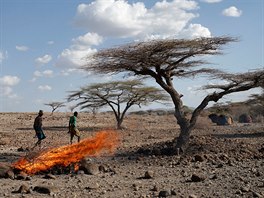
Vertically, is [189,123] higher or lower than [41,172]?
higher

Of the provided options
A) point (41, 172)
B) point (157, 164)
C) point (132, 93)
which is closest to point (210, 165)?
point (157, 164)

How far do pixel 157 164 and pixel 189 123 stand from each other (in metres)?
2.69

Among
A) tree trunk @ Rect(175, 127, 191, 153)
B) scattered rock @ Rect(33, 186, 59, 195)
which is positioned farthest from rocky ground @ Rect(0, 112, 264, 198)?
tree trunk @ Rect(175, 127, 191, 153)

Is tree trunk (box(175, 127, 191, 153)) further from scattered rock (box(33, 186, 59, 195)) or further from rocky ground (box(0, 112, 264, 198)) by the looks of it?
scattered rock (box(33, 186, 59, 195))

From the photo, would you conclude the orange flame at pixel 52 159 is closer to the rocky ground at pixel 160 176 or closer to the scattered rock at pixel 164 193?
the rocky ground at pixel 160 176

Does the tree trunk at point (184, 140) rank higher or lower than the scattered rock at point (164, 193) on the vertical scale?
higher

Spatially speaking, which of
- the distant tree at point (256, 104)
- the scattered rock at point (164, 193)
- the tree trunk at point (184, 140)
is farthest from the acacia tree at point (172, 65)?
the distant tree at point (256, 104)

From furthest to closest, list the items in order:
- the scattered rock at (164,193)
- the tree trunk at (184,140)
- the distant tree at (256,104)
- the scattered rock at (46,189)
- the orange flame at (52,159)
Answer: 1. the distant tree at (256,104)
2. the tree trunk at (184,140)
3. the orange flame at (52,159)
4. the scattered rock at (46,189)
5. the scattered rock at (164,193)

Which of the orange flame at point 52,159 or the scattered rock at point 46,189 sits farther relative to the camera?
the orange flame at point 52,159

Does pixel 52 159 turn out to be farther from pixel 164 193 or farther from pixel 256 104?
pixel 256 104

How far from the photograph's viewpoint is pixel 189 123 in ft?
48.2

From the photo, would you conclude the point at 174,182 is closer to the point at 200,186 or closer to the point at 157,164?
the point at 200,186

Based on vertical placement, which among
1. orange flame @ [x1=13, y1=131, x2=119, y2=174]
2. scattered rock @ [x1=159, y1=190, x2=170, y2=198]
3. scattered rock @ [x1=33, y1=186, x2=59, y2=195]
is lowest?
scattered rock @ [x1=159, y1=190, x2=170, y2=198]

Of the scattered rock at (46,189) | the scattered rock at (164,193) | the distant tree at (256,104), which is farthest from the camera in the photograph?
the distant tree at (256,104)
